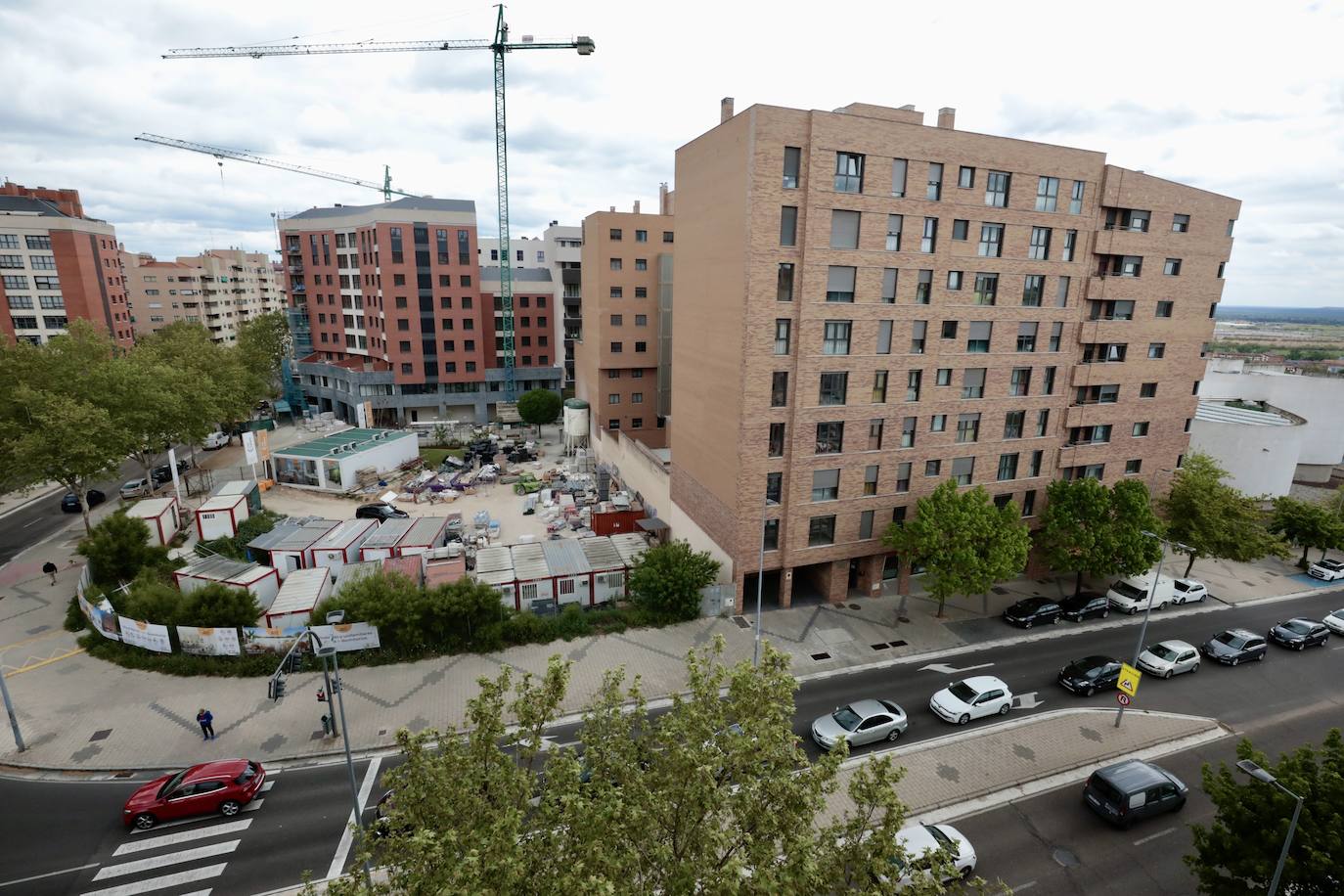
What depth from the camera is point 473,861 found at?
28.9 ft

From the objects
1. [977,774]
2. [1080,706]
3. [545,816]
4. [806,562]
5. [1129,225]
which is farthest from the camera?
[1129,225]

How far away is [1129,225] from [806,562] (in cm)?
2769

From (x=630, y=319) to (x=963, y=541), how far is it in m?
39.2

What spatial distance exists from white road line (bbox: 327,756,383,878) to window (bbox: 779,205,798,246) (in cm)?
2783

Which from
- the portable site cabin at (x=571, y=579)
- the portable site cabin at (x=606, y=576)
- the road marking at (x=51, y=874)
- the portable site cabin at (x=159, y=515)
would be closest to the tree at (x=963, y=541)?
the portable site cabin at (x=606, y=576)

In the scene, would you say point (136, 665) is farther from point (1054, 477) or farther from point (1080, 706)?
point (1054, 477)

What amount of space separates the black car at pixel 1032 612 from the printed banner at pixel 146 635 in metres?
42.7

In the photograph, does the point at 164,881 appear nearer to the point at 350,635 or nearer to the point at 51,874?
the point at 51,874

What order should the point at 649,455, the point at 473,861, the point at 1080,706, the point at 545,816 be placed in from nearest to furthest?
the point at 473,861 → the point at 545,816 → the point at 1080,706 → the point at 649,455

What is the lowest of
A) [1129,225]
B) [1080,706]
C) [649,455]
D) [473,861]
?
[1080,706]

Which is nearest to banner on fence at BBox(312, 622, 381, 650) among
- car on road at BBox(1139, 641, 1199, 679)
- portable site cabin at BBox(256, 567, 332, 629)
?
portable site cabin at BBox(256, 567, 332, 629)

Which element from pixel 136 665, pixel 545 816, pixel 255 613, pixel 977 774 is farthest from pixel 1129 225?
pixel 136 665

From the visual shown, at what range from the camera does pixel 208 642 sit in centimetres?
2850

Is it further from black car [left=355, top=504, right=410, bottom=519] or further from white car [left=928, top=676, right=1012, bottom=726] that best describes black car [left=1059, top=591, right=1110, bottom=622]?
black car [left=355, top=504, right=410, bottom=519]
